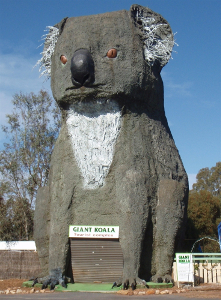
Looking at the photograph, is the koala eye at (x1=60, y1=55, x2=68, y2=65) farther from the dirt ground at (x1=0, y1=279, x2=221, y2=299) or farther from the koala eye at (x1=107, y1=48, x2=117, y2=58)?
the dirt ground at (x1=0, y1=279, x2=221, y2=299)

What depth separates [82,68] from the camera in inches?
370

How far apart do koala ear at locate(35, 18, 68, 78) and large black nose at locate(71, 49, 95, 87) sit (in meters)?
1.59

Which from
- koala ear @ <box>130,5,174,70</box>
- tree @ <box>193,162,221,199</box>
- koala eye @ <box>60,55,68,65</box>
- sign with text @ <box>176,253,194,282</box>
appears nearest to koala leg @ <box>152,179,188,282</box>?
sign with text @ <box>176,253,194,282</box>

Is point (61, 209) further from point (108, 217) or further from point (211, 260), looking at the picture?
point (211, 260)

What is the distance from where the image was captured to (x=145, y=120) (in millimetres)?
10242

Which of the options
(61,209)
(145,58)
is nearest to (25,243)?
(61,209)

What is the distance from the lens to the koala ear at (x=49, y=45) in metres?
10.9

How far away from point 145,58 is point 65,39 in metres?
2.28

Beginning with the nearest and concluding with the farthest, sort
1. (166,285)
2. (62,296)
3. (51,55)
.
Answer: (62,296)
(166,285)
(51,55)

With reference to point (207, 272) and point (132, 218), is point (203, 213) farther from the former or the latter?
point (132, 218)

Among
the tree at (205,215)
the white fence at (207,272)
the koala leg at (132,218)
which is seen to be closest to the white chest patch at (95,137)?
the koala leg at (132,218)

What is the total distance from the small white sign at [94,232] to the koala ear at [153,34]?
4584mm

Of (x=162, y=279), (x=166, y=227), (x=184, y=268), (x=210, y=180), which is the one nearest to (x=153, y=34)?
(x=166, y=227)

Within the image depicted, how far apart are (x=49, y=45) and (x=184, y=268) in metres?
7.39
